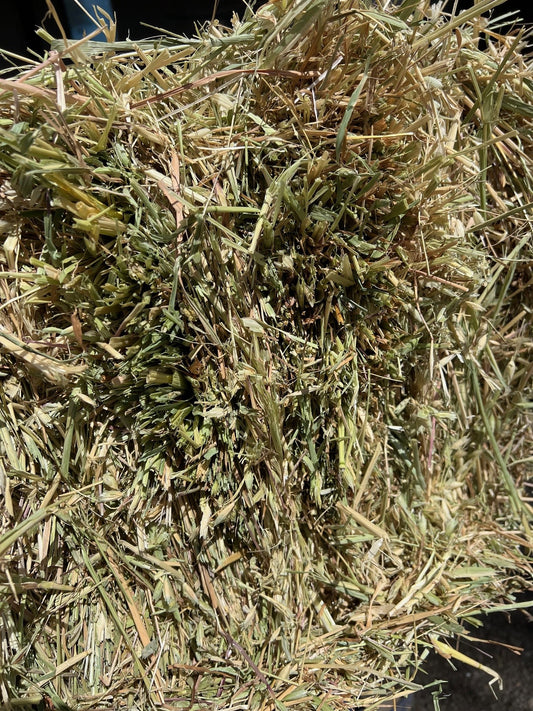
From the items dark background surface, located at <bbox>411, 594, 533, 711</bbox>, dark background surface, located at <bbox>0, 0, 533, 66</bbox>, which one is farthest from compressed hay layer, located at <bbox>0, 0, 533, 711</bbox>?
dark background surface, located at <bbox>0, 0, 533, 66</bbox>

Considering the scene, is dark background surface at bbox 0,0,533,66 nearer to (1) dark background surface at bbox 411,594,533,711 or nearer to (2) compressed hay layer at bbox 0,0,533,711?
(2) compressed hay layer at bbox 0,0,533,711

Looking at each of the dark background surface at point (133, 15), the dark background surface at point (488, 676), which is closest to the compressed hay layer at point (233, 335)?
the dark background surface at point (488, 676)

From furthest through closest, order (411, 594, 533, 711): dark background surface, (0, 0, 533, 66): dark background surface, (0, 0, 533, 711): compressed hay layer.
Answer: (0, 0, 533, 66): dark background surface < (411, 594, 533, 711): dark background surface < (0, 0, 533, 711): compressed hay layer

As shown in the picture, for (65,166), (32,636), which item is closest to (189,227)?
(65,166)

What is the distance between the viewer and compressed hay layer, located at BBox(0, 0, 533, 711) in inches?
22.1

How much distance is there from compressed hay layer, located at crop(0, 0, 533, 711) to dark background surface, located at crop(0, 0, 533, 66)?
0.75 metres

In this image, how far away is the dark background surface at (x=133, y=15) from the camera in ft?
3.82

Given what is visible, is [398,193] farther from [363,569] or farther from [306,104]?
[363,569]

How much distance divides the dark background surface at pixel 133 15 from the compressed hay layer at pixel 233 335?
0.75m

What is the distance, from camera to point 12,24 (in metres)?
1.16

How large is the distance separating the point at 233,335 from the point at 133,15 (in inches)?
43.0

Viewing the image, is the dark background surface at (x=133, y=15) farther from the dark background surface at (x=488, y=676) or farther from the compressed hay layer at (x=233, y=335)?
the dark background surface at (x=488, y=676)

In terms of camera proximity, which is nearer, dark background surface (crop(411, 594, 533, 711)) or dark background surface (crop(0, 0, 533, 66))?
dark background surface (crop(411, 594, 533, 711))

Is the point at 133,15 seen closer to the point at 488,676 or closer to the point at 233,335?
the point at 233,335
